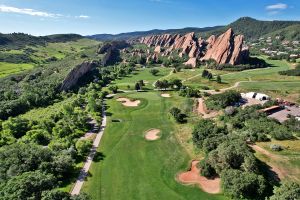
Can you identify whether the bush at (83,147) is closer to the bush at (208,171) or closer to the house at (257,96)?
the bush at (208,171)

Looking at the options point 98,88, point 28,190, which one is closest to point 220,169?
point 28,190

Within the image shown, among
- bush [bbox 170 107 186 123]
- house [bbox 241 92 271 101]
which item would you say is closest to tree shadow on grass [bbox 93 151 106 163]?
bush [bbox 170 107 186 123]

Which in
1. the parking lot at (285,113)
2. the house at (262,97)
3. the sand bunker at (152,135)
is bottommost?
the sand bunker at (152,135)

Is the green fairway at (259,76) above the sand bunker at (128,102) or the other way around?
above

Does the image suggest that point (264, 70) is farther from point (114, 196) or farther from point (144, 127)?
point (114, 196)

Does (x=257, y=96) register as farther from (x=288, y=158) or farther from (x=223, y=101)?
(x=288, y=158)

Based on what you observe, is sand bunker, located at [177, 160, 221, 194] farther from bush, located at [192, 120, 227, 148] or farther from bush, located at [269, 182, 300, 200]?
bush, located at [269, 182, 300, 200]

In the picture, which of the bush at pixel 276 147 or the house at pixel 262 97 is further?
the house at pixel 262 97

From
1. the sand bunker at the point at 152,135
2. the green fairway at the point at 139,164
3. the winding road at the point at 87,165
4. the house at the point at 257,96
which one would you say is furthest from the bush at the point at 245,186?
the house at the point at 257,96
